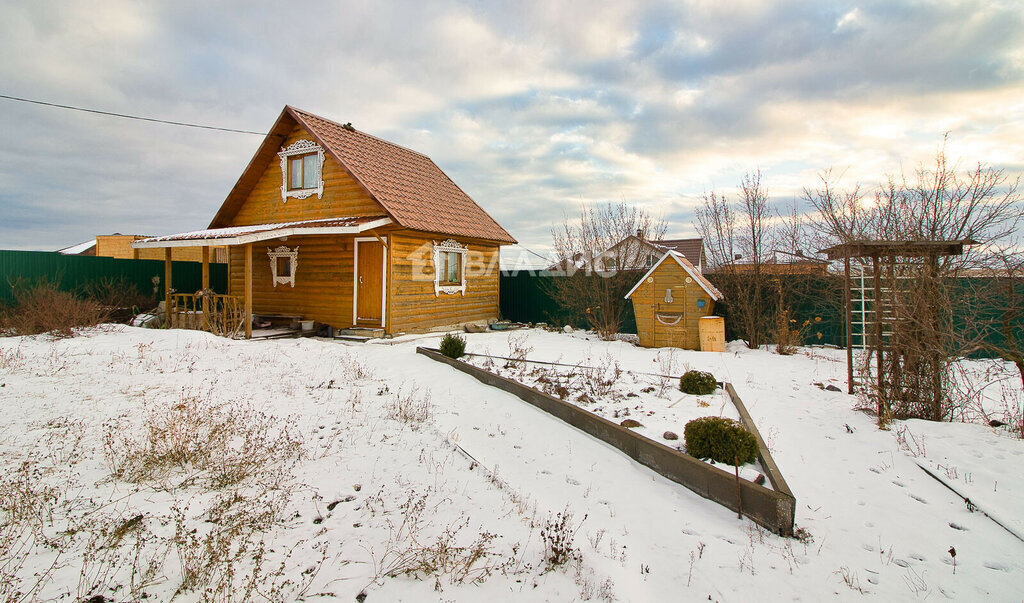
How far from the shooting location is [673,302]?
11.1 m

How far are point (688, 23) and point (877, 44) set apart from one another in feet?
9.48

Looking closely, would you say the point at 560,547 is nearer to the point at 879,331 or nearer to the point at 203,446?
the point at 203,446

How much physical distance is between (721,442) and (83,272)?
17.3 metres

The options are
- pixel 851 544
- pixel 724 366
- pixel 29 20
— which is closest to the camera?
pixel 851 544

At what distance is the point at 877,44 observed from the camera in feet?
23.9

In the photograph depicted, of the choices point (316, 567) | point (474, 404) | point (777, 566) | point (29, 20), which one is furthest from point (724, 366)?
point (29, 20)

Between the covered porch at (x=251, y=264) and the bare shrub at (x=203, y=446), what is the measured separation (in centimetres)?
609

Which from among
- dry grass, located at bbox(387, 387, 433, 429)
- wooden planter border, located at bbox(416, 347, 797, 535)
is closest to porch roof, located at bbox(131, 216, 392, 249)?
dry grass, located at bbox(387, 387, 433, 429)

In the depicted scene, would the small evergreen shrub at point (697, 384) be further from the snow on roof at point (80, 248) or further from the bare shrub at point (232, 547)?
the snow on roof at point (80, 248)

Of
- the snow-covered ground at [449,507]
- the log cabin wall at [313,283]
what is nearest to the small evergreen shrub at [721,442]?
the snow-covered ground at [449,507]

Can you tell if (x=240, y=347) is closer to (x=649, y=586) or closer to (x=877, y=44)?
(x=649, y=586)

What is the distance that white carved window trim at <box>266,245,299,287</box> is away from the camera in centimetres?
1298

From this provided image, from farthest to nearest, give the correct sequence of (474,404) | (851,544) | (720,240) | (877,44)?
(720,240), (877,44), (474,404), (851,544)

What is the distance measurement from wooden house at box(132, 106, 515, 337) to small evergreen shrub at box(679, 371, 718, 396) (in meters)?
7.22
